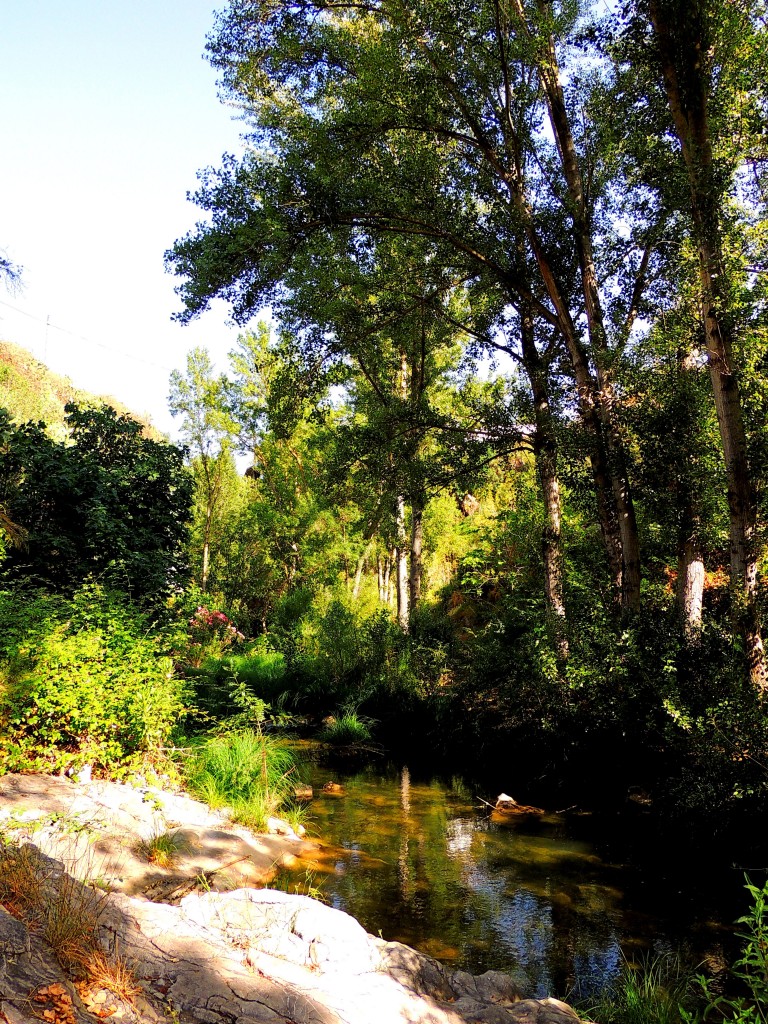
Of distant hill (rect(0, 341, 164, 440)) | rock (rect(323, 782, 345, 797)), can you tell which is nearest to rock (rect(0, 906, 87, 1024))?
rock (rect(323, 782, 345, 797))

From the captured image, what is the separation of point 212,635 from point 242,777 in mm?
12501

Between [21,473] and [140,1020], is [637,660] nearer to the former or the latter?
[140,1020]

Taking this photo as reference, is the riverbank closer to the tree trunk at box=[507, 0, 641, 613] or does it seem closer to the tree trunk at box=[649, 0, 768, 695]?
the tree trunk at box=[649, 0, 768, 695]

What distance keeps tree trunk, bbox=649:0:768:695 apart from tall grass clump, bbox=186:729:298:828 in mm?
5895

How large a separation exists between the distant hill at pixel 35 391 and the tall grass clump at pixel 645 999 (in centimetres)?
3437

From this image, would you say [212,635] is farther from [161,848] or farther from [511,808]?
[161,848]

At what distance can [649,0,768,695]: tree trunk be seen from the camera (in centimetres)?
752

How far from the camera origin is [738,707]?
735 cm

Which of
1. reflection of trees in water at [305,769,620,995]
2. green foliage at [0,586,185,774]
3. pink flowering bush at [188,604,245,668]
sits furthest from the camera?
pink flowering bush at [188,604,245,668]

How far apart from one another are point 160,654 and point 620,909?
664 cm

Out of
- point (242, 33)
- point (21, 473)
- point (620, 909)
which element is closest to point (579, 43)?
point (242, 33)

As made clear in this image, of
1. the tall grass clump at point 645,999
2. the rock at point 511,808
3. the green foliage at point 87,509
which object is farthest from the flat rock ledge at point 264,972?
the green foliage at point 87,509

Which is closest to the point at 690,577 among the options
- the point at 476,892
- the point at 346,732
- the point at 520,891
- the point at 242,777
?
the point at 520,891

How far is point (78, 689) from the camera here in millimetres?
6969
